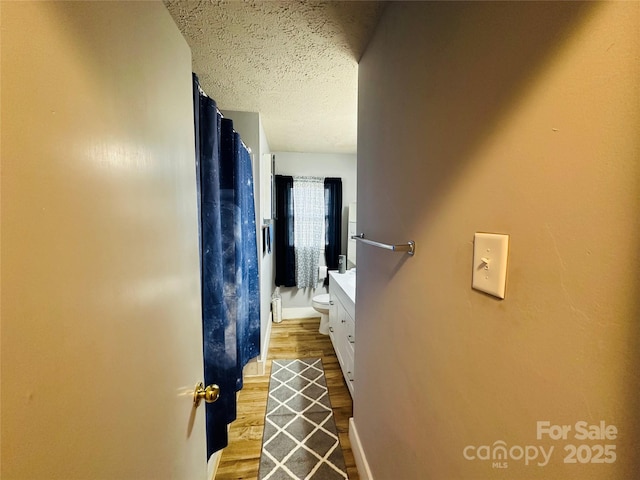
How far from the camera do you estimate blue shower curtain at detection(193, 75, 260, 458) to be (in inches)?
48.1

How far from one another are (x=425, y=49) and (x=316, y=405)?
220 cm

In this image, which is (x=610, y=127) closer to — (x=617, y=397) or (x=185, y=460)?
(x=617, y=397)

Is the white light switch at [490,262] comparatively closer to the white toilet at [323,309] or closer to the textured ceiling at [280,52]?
the textured ceiling at [280,52]

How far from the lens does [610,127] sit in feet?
1.15

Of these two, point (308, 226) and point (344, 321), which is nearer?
point (344, 321)

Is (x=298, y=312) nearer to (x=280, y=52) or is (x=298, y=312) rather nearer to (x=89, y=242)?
(x=280, y=52)

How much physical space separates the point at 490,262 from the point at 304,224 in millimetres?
3072

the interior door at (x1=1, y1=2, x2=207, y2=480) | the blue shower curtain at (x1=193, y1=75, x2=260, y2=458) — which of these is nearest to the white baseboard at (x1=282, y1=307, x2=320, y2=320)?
the blue shower curtain at (x1=193, y1=75, x2=260, y2=458)

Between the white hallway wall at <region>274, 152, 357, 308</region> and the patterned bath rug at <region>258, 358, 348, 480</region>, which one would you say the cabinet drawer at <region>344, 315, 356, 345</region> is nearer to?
the patterned bath rug at <region>258, 358, 348, 480</region>

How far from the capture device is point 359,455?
4.66ft

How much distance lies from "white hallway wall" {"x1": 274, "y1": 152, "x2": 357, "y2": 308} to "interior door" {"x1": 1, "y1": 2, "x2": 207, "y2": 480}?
2886 millimetres

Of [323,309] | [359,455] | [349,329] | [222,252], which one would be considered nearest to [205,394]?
[222,252]

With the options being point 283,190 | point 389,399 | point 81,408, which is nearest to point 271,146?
point 283,190

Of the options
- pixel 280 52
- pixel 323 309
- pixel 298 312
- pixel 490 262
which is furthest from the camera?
pixel 298 312
